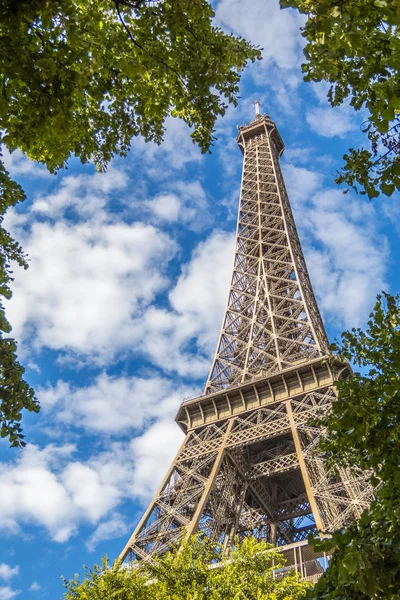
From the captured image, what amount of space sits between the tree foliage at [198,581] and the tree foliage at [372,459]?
8.09 metres

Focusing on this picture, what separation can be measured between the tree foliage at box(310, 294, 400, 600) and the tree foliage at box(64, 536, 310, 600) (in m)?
8.09

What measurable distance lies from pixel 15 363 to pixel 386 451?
4.87m

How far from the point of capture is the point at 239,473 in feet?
97.0

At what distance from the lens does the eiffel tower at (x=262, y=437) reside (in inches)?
958

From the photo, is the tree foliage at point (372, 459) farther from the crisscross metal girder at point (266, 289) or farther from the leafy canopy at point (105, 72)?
the crisscross metal girder at point (266, 289)

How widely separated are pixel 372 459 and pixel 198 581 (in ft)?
37.9

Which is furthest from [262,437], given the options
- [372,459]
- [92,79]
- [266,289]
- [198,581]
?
[92,79]

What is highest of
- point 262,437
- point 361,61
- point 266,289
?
point 266,289

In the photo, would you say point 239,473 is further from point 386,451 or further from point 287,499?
point 386,451

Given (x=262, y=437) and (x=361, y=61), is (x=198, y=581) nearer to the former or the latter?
(x=262, y=437)

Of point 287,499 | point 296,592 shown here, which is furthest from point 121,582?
point 287,499

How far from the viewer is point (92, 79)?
7.66 metres

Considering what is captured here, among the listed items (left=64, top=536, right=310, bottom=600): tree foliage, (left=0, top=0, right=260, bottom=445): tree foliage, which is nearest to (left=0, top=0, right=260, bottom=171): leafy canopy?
(left=0, top=0, right=260, bottom=445): tree foliage

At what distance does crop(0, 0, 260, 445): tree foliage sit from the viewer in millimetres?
5477
